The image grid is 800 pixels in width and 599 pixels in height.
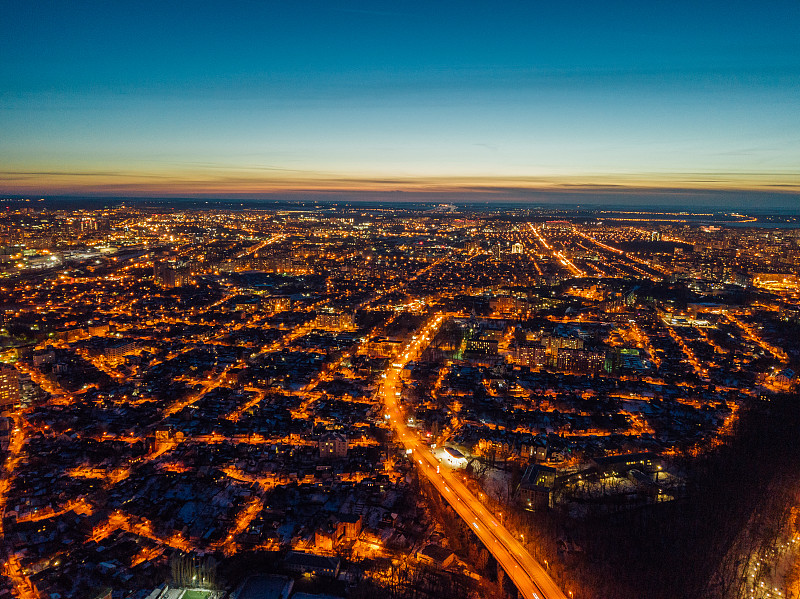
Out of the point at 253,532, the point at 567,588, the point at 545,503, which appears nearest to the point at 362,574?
the point at 253,532

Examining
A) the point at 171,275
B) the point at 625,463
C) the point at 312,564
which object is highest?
the point at 171,275

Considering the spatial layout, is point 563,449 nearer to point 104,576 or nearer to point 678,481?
point 678,481


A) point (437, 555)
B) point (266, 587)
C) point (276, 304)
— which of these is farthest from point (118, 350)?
point (437, 555)

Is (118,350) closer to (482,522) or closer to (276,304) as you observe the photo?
(276,304)

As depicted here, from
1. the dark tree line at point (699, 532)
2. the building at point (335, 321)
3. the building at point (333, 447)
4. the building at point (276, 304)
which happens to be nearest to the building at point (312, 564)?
the building at point (333, 447)

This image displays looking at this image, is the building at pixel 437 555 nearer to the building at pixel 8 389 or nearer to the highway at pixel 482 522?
the highway at pixel 482 522

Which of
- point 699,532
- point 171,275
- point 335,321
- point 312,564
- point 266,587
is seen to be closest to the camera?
point 266,587
